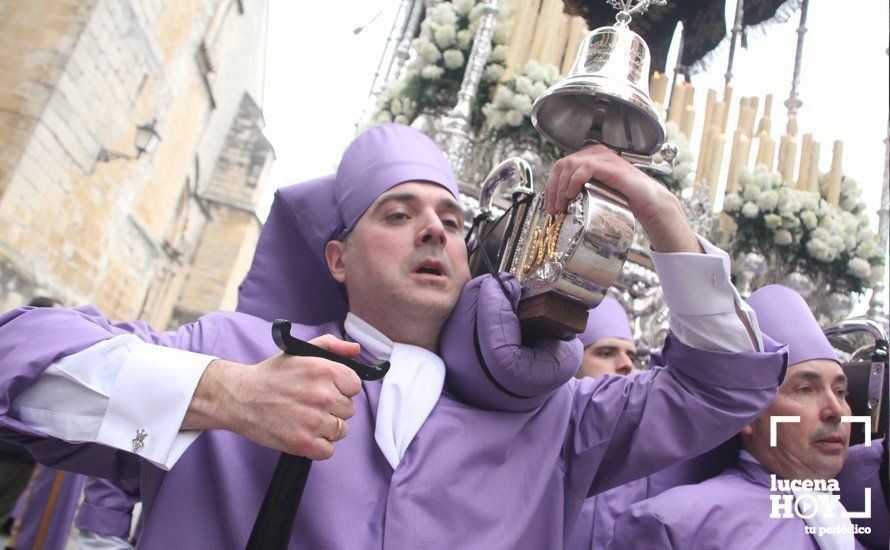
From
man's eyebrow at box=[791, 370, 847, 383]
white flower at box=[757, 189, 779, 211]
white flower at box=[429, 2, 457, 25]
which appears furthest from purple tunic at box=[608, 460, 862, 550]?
white flower at box=[429, 2, 457, 25]

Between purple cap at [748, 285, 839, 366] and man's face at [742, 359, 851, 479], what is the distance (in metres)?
0.04

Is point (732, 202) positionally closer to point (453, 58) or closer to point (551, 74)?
point (551, 74)

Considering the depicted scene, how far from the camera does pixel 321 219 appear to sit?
7.70ft

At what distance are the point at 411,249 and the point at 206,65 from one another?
1446 centimetres

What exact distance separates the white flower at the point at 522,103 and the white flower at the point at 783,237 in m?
2.01

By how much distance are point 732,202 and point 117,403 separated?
14.2 ft

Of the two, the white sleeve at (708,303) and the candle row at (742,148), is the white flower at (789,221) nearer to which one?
the candle row at (742,148)

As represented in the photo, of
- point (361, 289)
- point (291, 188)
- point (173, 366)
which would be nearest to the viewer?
point (173, 366)

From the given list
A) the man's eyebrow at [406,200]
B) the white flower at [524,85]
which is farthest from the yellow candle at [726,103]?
the man's eyebrow at [406,200]

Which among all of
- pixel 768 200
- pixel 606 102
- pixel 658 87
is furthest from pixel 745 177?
pixel 606 102

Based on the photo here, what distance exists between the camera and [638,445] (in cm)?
171

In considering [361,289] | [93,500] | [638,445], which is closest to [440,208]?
[361,289]

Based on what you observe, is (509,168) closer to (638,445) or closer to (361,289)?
(361,289)

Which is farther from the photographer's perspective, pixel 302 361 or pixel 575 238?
pixel 575 238
